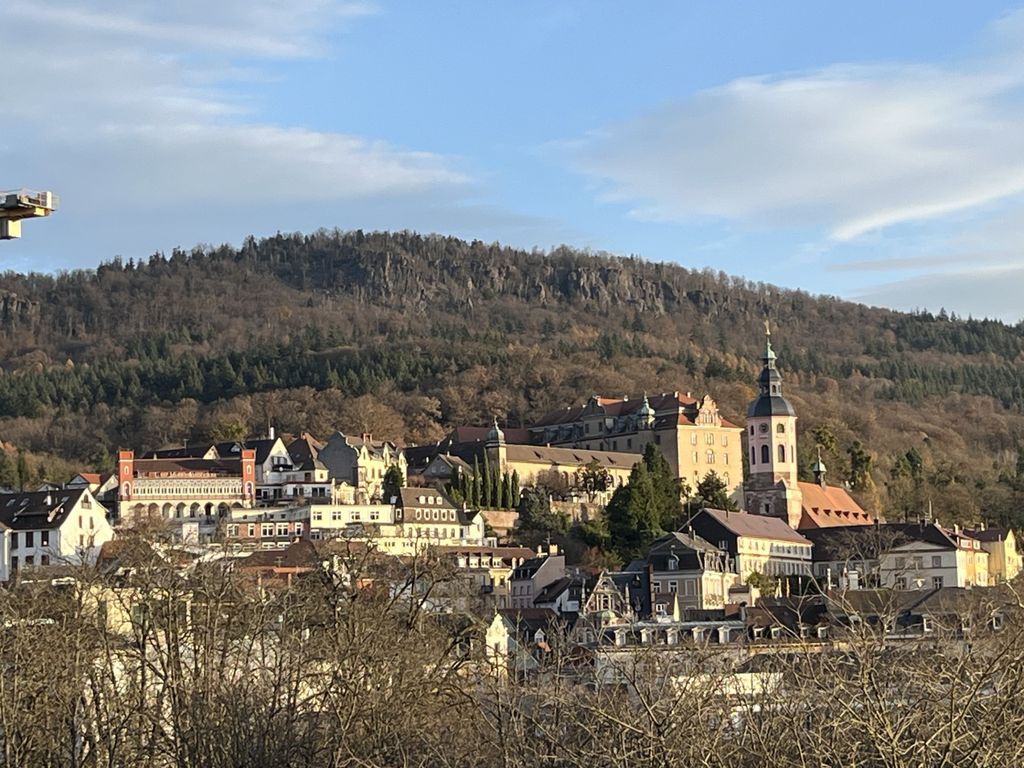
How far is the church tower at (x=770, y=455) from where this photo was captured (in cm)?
12200

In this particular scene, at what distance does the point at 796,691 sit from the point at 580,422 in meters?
108

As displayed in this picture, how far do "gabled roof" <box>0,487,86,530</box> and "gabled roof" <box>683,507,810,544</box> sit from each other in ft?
96.1

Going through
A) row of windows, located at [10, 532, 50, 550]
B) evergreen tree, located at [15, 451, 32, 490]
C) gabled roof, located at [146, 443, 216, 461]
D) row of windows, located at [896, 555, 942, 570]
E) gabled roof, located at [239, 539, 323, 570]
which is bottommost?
row of windows, located at [896, 555, 942, 570]

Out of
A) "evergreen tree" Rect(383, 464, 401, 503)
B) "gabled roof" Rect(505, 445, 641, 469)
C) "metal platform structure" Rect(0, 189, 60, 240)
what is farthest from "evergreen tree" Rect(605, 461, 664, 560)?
"metal platform structure" Rect(0, 189, 60, 240)

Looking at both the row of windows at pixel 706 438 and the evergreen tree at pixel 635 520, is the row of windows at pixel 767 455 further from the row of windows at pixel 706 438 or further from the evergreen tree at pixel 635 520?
the evergreen tree at pixel 635 520

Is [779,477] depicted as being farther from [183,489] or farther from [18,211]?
[18,211]

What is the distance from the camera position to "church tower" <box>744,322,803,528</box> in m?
122

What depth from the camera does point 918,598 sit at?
8644 centimetres

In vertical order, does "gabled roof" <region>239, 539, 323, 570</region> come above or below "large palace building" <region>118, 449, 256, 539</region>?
below

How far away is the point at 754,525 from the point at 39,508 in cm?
3490

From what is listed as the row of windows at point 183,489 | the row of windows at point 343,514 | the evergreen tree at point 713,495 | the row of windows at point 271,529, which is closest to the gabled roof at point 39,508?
the row of windows at point 183,489

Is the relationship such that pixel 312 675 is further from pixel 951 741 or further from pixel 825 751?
pixel 951 741

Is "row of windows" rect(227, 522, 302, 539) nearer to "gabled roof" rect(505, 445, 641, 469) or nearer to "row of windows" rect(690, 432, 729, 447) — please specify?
"gabled roof" rect(505, 445, 641, 469)

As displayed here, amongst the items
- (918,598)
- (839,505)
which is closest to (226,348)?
(839,505)
